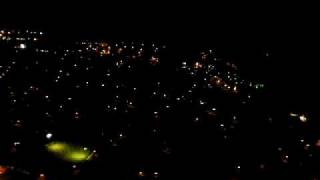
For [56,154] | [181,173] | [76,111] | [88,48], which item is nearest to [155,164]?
[181,173]

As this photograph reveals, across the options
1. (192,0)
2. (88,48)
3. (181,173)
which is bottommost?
(181,173)

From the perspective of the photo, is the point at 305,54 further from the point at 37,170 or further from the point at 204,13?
the point at 37,170

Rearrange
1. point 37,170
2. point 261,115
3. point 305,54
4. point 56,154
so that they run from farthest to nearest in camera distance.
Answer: point 305,54
point 261,115
point 56,154
point 37,170

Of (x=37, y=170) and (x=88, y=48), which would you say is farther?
(x=88, y=48)

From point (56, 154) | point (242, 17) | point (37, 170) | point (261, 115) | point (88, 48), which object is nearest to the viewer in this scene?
point (37, 170)

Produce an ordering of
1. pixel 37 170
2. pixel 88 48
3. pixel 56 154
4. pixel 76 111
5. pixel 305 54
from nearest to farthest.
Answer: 1. pixel 37 170
2. pixel 56 154
3. pixel 76 111
4. pixel 88 48
5. pixel 305 54

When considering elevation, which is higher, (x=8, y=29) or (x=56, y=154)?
(x=8, y=29)

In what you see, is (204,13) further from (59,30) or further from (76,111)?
(76,111)

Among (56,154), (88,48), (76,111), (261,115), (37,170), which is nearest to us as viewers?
(37,170)

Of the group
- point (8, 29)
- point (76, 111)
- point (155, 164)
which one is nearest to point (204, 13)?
point (8, 29)
